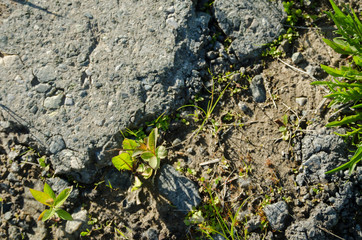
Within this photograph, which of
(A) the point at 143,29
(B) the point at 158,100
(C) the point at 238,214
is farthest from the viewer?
(A) the point at 143,29

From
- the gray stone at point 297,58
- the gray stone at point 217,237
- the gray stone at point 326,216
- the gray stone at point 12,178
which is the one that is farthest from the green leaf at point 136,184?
the gray stone at point 297,58

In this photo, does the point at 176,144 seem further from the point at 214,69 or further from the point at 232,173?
the point at 214,69

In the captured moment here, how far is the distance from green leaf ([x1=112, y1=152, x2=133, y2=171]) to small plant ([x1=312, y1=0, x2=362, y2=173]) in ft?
5.40

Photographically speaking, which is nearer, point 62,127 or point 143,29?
point 62,127

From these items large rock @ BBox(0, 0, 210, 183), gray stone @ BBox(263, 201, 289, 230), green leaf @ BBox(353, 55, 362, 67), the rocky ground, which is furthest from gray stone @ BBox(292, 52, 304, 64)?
gray stone @ BBox(263, 201, 289, 230)

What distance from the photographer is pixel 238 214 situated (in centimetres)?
276

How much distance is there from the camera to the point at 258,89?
3061 millimetres

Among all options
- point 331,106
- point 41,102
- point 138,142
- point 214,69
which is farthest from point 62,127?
point 331,106

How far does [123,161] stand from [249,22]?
1.79m

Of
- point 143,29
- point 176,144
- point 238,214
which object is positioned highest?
point 143,29

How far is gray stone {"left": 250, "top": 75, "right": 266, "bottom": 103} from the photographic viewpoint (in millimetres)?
3057

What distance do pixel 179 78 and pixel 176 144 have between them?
2.00 ft

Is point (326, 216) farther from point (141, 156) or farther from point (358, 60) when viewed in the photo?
point (141, 156)

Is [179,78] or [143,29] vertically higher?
[143,29]
